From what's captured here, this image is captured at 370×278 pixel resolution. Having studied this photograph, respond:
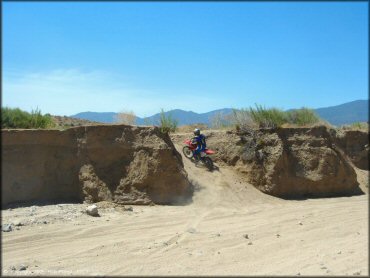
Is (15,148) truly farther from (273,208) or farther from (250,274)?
(250,274)

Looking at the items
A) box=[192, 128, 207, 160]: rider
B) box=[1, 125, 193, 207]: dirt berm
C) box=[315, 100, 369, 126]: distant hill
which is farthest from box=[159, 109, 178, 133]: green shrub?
box=[315, 100, 369, 126]: distant hill

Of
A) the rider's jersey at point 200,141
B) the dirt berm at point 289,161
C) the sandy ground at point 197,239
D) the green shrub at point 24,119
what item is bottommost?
the sandy ground at point 197,239

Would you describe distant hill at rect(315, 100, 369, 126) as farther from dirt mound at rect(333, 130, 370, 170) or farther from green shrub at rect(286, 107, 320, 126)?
dirt mound at rect(333, 130, 370, 170)

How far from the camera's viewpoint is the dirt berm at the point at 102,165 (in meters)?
11.9

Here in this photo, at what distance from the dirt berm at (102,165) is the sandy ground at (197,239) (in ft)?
2.00

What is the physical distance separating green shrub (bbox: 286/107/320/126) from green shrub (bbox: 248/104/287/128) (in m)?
1.10

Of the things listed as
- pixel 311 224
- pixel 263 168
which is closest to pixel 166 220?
pixel 311 224

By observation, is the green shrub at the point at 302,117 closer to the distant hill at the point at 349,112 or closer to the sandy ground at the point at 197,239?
the distant hill at the point at 349,112

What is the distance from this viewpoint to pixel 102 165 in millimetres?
12648

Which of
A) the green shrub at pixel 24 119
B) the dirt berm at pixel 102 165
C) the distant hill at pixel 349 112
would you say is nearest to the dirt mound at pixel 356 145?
the distant hill at pixel 349 112

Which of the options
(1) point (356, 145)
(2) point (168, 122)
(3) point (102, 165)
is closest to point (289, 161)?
(2) point (168, 122)

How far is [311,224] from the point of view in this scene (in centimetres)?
1023

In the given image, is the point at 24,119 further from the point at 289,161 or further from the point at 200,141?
the point at 289,161

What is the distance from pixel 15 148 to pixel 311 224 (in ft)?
22.6
